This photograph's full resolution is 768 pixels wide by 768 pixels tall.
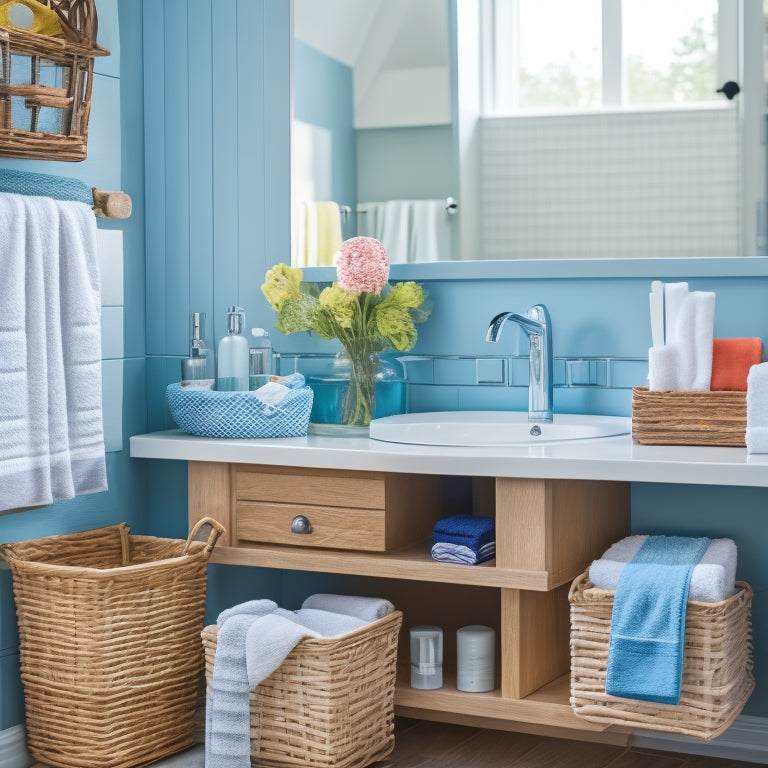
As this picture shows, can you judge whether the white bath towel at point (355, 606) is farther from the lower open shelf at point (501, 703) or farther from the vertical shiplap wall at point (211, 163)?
the vertical shiplap wall at point (211, 163)

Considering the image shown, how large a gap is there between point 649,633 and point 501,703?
0.39 m

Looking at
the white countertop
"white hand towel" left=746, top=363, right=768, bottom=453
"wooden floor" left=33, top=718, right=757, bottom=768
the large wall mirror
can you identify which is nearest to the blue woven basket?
the white countertop

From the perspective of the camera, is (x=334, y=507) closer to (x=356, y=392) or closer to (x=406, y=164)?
(x=356, y=392)

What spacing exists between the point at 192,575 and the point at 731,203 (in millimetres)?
1406

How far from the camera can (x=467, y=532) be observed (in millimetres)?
2244

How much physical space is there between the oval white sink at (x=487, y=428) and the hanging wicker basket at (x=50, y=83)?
0.87 metres

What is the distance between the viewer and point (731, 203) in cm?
248

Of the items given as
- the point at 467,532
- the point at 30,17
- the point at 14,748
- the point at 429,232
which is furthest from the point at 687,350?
the point at 14,748

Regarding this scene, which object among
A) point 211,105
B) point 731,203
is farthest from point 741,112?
point 211,105

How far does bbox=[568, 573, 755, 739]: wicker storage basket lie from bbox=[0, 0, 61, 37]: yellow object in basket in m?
1.49

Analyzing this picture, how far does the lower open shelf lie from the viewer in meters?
2.19

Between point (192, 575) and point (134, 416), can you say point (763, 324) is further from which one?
point (134, 416)

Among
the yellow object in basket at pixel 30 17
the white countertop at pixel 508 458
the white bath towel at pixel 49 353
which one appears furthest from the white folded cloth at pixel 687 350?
the yellow object in basket at pixel 30 17

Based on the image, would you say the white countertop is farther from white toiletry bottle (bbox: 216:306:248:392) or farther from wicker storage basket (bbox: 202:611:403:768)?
wicker storage basket (bbox: 202:611:403:768)
